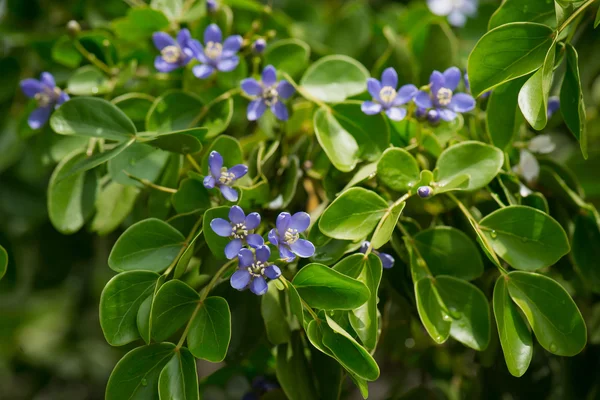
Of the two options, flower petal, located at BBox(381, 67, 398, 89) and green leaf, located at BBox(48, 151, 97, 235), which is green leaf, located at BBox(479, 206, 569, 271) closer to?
flower petal, located at BBox(381, 67, 398, 89)

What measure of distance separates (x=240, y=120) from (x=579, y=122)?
52 centimetres

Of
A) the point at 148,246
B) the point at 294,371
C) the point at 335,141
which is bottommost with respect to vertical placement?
the point at 294,371

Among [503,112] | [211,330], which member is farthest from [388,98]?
[211,330]

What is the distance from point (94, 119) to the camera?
73 centimetres

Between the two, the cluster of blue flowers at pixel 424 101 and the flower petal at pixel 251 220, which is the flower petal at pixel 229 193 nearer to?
the flower petal at pixel 251 220

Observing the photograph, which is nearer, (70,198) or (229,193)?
→ (229,193)

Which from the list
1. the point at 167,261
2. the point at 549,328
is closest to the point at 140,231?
the point at 167,261

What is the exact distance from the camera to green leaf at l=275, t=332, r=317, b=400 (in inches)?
29.1

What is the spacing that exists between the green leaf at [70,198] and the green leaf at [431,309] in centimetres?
43

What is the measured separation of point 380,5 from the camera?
4.92 feet

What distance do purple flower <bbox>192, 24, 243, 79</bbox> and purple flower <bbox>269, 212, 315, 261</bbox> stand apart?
273mm

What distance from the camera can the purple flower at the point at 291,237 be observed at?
25.1 inches

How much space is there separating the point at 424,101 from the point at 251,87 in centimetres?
22

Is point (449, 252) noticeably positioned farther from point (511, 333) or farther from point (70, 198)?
point (70, 198)
